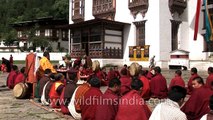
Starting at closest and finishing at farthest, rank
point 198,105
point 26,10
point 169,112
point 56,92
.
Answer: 1. point 169,112
2. point 198,105
3. point 56,92
4. point 26,10

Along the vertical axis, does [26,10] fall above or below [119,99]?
above

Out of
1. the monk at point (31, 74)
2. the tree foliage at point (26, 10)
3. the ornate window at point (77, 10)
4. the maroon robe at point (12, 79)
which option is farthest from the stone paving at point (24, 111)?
the tree foliage at point (26, 10)

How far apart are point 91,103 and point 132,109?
52.0 inches

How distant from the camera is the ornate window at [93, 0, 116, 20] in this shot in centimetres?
2966

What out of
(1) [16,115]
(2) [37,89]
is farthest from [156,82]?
(1) [16,115]

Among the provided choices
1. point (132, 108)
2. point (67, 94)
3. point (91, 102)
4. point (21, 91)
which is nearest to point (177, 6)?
point (21, 91)

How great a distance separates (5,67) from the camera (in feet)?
79.1

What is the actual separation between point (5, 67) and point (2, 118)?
17372 millimetres

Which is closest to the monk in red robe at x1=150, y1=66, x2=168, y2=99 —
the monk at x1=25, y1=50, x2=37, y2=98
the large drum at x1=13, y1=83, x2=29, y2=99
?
the monk at x1=25, y1=50, x2=37, y2=98

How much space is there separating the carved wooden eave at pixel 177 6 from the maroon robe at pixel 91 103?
20.5 metres

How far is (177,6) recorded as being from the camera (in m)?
26.2

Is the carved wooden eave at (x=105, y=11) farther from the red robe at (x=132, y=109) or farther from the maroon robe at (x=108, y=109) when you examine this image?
the red robe at (x=132, y=109)

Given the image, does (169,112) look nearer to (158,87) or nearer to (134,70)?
(158,87)

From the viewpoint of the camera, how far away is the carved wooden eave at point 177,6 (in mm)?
25500
